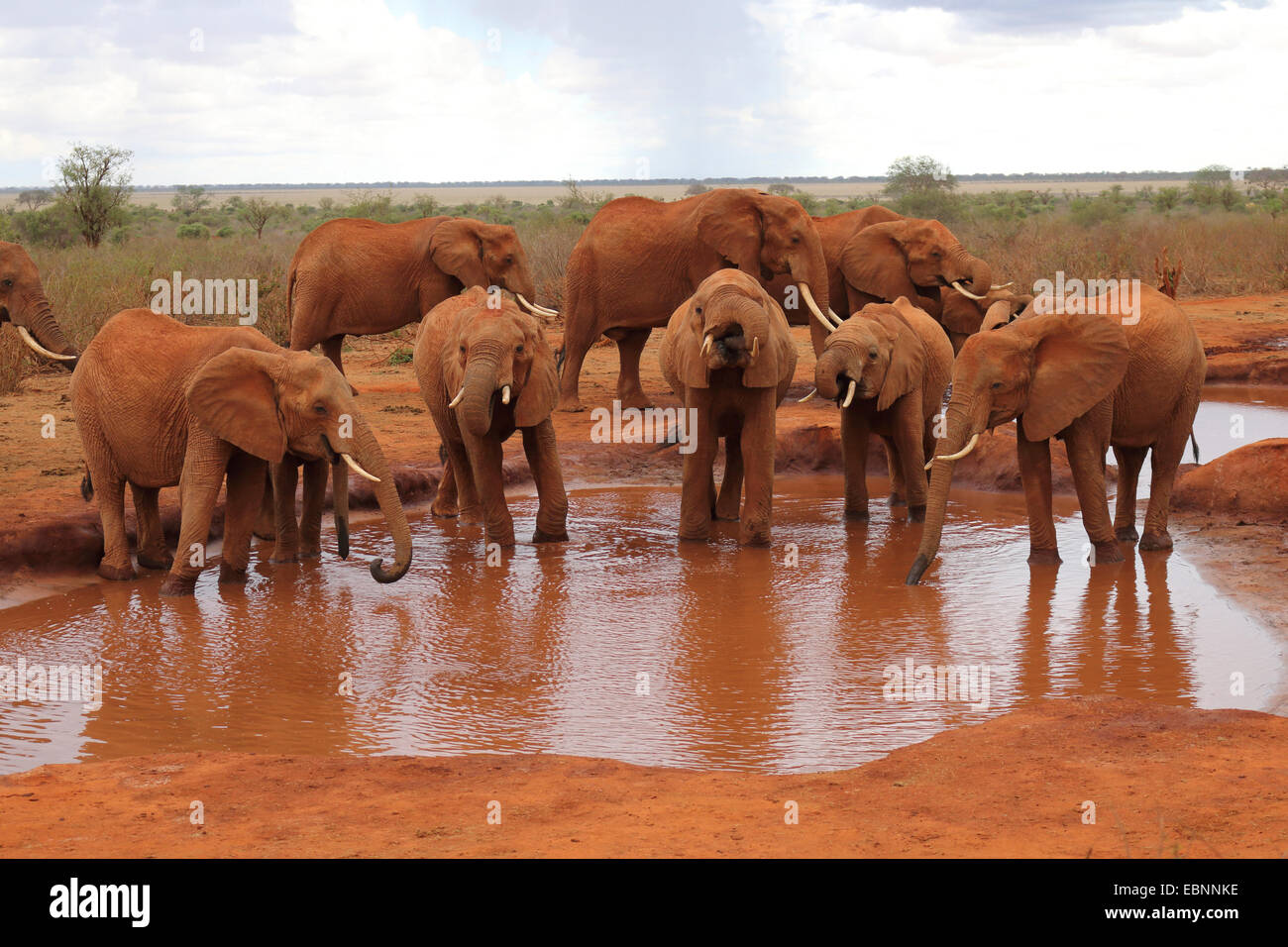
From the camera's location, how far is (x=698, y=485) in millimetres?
10391

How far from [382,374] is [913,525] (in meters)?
9.95

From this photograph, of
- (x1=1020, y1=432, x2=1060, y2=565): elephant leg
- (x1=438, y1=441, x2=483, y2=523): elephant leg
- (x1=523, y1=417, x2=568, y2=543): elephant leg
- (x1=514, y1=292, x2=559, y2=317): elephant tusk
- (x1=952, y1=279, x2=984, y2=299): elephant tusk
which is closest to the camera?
(x1=1020, y1=432, x2=1060, y2=565): elephant leg

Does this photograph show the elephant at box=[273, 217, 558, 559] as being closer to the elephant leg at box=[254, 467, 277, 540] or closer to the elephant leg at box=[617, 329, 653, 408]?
the elephant leg at box=[617, 329, 653, 408]

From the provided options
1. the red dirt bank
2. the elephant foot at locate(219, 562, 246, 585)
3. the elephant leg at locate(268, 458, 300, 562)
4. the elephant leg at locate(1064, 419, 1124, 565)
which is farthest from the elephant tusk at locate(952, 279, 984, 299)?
the red dirt bank

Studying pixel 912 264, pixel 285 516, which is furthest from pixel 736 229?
pixel 285 516

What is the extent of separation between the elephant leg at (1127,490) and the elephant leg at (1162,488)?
0.22 metres

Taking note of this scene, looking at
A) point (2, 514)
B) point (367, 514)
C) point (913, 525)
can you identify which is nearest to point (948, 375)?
point (913, 525)

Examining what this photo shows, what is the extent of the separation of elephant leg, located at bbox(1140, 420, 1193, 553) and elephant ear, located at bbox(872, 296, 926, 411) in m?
1.82

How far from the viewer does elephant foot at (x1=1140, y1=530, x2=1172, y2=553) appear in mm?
10023

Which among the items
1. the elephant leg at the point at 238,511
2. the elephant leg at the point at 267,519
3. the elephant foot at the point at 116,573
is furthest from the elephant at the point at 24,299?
the elephant leg at the point at 238,511

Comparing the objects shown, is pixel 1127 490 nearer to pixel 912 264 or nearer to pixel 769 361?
pixel 769 361

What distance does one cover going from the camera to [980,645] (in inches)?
309

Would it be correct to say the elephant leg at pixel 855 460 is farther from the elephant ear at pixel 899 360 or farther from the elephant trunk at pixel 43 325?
the elephant trunk at pixel 43 325

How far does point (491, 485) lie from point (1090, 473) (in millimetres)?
4149
